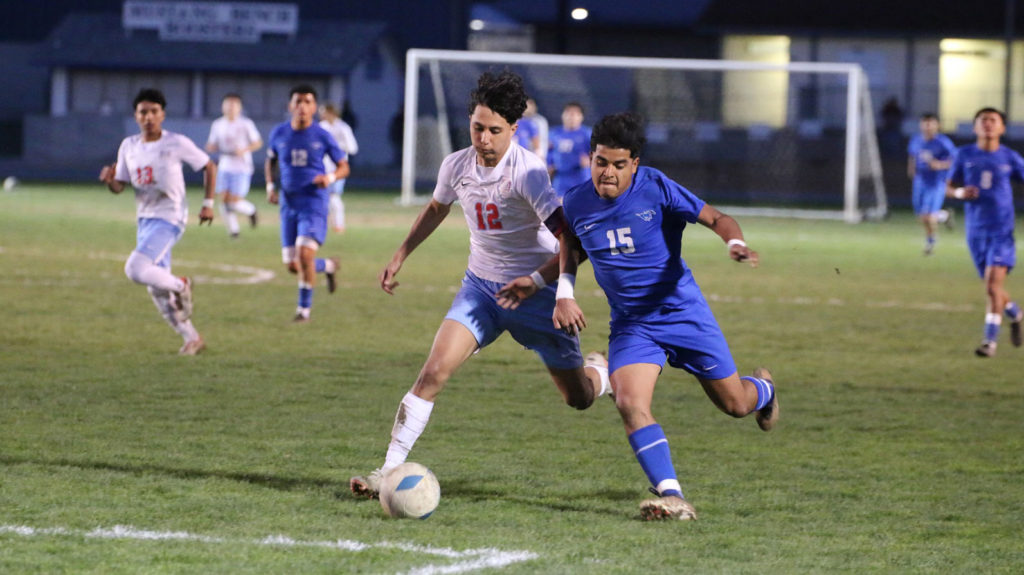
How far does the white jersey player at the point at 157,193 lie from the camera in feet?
34.6

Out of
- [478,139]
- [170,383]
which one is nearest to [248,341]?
[170,383]

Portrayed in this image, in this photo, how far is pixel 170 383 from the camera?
955 centimetres

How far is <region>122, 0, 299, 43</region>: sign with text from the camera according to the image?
183ft

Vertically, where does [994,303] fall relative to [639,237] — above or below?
below

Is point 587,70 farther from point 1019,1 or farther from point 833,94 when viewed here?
point 1019,1

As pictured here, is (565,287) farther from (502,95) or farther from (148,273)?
(148,273)

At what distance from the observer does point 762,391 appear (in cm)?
703

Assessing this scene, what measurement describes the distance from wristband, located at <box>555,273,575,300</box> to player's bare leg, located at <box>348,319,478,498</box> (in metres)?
0.53

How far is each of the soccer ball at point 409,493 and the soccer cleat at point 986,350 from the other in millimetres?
7003

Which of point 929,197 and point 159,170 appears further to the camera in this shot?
point 929,197

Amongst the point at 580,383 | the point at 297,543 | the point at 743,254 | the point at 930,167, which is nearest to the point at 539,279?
the point at 580,383

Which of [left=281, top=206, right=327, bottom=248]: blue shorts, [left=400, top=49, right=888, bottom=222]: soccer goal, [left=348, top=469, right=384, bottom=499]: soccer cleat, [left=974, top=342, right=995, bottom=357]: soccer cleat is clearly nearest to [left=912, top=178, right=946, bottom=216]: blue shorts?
[left=400, top=49, right=888, bottom=222]: soccer goal

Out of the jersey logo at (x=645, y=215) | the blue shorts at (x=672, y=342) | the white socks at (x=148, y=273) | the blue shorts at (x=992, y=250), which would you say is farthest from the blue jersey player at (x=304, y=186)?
the jersey logo at (x=645, y=215)

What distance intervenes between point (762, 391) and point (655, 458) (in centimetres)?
111
